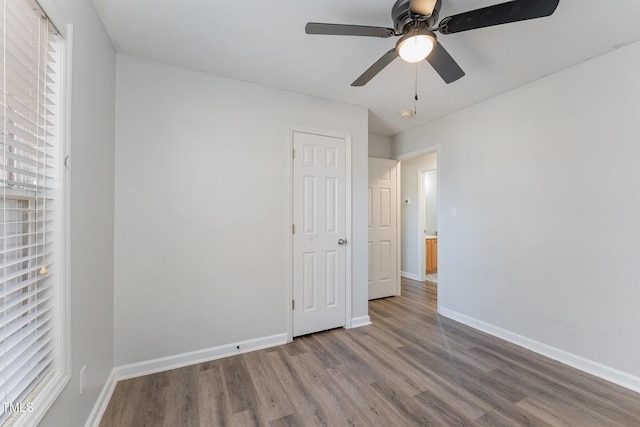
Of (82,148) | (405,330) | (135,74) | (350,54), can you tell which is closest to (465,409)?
(405,330)

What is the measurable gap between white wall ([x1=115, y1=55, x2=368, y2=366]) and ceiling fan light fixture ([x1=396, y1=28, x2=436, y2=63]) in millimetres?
1413

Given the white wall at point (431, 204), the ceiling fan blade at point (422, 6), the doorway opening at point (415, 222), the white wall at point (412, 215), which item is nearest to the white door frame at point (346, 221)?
the ceiling fan blade at point (422, 6)

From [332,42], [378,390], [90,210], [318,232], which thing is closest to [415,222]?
[318,232]

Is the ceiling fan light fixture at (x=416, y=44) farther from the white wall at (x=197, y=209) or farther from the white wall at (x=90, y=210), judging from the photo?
the white wall at (x=90, y=210)

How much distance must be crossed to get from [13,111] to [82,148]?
1.83 ft

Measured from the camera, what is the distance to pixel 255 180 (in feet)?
8.15

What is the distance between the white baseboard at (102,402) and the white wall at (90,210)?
54mm

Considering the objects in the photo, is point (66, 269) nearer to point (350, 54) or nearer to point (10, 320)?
point (10, 320)

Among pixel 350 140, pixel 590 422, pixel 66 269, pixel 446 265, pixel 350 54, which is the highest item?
pixel 350 54

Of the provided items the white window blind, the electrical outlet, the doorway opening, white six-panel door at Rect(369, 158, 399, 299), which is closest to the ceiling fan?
the white window blind

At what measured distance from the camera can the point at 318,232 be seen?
9.24 feet

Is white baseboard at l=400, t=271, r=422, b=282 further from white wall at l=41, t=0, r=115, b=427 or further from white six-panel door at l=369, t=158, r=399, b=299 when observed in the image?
white wall at l=41, t=0, r=115, b=427

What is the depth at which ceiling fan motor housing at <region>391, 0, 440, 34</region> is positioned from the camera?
4.47 ft

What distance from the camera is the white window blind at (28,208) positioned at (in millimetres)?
854
